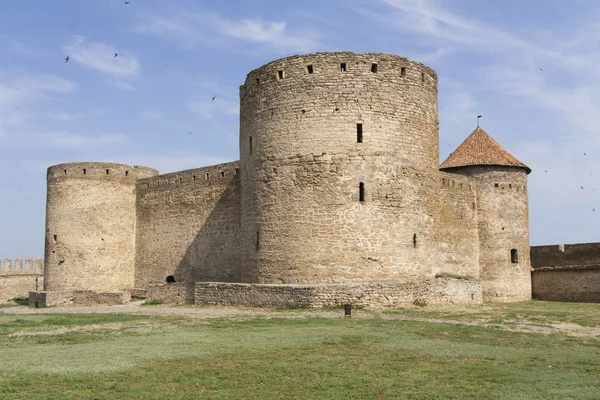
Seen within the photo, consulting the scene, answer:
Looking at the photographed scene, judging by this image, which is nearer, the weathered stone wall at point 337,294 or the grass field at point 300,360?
the grass field at point 300,360

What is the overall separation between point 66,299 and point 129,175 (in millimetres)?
6344

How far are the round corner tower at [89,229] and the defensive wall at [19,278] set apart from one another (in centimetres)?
681

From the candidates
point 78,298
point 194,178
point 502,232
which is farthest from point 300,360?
point 78,298

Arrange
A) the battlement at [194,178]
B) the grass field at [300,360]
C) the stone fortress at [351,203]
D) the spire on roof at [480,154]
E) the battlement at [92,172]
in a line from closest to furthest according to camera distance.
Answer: the grass field at [300,360] → the stone fortress at [351,203] → the battlement at [194,178] → the spire on roof at [480,154] → the battlement at [92,172]

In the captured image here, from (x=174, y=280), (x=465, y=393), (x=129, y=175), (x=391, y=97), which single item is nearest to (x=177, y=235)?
(x=174, y=280)

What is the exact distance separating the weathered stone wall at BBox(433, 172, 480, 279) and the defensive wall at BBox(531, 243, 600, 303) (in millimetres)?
3372

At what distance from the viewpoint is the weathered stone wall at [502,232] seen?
24.1 metres

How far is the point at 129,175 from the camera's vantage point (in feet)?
93.6

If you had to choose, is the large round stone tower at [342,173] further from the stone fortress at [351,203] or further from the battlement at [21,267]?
the battlement at [21,267]

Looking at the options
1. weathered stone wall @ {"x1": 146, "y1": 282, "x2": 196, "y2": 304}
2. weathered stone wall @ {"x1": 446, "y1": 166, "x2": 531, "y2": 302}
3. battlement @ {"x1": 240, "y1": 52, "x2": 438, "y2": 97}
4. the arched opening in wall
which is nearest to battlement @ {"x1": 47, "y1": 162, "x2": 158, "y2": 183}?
weathered stone wall @ {"x1": 146, "y1": 282, "x2": 196, "y2": 304}

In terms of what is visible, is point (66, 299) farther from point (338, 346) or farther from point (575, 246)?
point (575, 246)

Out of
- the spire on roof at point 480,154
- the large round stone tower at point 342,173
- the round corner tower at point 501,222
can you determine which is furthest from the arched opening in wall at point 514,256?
the large round stone tower at point 342,173

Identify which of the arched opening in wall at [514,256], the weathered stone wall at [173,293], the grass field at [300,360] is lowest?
the grass field at [300,360]

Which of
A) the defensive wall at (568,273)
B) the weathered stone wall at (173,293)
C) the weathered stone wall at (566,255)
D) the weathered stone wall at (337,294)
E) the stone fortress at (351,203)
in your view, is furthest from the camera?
the weathered stone wall at (566,255)
